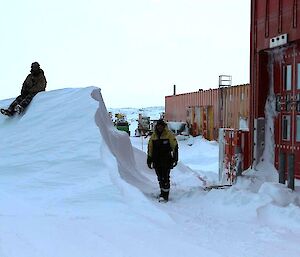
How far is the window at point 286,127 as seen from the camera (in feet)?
26.2

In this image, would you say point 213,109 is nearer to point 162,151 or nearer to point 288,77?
point 288,77

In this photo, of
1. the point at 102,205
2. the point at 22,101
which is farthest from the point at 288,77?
the point at 22,101

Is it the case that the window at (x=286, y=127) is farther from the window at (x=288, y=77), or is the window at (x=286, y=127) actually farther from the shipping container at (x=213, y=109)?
the shipping container at (x=213, y=109)

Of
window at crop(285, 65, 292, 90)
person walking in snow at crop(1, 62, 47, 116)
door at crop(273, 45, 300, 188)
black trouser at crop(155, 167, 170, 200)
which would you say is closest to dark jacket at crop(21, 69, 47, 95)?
person walking in snow at crop(1, 62, 47, 116)

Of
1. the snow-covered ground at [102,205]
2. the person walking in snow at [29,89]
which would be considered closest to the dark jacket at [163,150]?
the snow-covered ground at [102,205]

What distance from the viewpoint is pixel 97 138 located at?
814 cm

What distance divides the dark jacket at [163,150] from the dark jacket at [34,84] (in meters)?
4.97

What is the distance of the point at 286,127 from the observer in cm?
809

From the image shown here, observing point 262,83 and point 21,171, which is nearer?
point 21,171

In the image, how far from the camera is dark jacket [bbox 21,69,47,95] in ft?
37.7

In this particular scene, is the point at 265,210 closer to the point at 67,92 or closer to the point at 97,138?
the point at 97,138

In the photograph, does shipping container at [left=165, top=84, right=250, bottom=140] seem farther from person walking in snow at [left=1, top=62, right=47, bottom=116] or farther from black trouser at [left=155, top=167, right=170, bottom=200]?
black trouser at [left=155, top=167, right=170, bottom=200]

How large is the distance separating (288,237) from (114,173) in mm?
2876

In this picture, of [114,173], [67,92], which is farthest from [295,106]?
[67,92]
